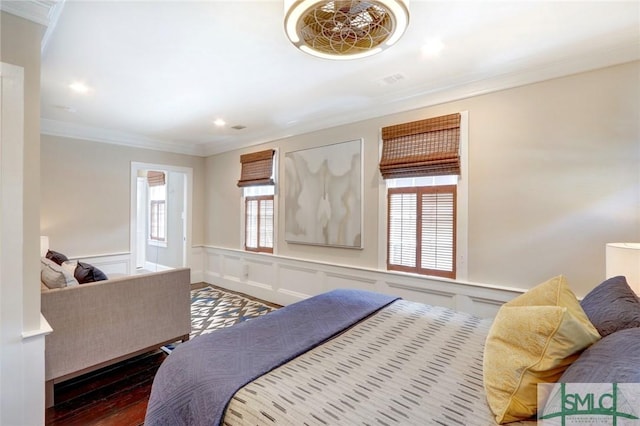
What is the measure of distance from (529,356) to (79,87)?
4.08m

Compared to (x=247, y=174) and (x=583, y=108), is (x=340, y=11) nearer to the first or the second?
(x=583, y=108)

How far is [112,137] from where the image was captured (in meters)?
4.57

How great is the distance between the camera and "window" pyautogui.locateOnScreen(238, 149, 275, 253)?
4.53m

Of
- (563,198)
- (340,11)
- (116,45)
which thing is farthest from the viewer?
(563,198)

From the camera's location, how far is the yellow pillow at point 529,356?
0.97 meters

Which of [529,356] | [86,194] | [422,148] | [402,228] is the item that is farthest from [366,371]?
[86,194]

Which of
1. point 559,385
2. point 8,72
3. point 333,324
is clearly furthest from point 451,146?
point 8,72

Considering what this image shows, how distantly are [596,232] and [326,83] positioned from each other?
2.53 metres

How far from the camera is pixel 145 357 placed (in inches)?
112

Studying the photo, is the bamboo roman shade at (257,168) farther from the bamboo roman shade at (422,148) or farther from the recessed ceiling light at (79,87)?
the recessed ceiling light at (79,87)

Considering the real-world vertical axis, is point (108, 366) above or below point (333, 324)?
below

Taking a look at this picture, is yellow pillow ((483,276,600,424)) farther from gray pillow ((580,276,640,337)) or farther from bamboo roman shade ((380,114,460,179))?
bamboo roman shade ((380,114,460,179))

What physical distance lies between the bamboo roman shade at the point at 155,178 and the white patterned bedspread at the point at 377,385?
6.23 metres

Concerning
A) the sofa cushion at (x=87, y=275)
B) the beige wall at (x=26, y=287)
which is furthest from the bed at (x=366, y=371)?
the sofa cushion at (x=87, y=275)
